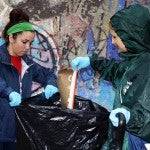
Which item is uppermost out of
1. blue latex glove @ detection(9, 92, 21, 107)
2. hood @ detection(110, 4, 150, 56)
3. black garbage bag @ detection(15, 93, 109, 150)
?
hood @ detection(110, 4, 150, 56)

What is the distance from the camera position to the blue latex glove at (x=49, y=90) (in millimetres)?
3631

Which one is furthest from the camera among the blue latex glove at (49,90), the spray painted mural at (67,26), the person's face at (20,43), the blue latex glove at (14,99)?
the spray painted mural at (67,26)

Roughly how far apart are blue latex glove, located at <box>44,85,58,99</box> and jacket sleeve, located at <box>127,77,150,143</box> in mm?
887

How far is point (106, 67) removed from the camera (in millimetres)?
Answer: 3559

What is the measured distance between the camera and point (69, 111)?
3.14 meters

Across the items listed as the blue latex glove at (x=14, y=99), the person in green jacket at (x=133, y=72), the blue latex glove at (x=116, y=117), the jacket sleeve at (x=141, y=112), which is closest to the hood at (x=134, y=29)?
the person in green jacket at (x=133, y=72)

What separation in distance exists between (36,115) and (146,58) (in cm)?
88

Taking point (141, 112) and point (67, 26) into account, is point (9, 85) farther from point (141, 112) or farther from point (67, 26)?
point (67, 26)

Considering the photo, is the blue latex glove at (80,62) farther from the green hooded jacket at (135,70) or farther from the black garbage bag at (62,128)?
the black garbage bag at (62,128)

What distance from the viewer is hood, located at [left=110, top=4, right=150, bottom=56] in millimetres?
3119

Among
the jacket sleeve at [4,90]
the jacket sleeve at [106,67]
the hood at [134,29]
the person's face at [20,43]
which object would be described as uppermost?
the hood at [134,29]

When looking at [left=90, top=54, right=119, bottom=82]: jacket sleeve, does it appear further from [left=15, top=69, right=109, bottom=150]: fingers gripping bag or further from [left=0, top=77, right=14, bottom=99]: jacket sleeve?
[left=0, top=77, right=14, bottom=99]: jacket sleeve

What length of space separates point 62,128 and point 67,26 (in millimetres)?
2515

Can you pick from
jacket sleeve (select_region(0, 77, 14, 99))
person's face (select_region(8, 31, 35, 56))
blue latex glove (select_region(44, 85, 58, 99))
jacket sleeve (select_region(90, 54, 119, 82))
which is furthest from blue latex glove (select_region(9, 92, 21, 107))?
jacket sleeve (select_region(90, 54, 119, 82))
